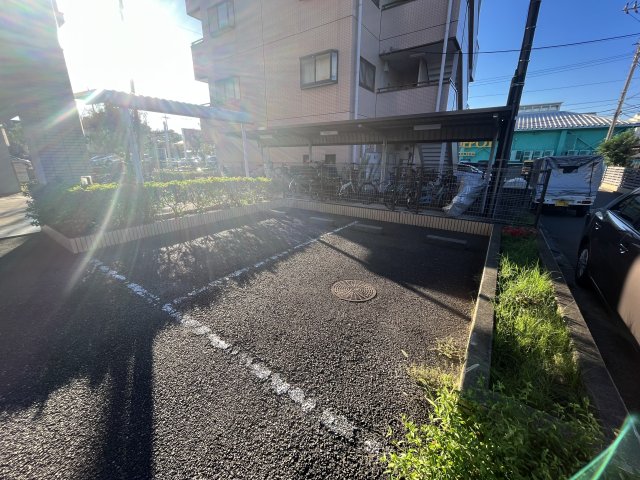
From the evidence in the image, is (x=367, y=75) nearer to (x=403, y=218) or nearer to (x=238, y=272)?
(x=403, y=218)

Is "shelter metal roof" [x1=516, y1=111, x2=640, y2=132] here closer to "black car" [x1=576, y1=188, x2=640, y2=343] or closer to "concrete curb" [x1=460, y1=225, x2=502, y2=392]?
"black car" [x1=576, y1=188, x2=640, y2=343]

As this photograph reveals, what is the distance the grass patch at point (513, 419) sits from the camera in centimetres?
120

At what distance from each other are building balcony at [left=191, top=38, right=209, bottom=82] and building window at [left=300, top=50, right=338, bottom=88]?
367 inches

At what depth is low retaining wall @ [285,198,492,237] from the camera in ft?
22.6

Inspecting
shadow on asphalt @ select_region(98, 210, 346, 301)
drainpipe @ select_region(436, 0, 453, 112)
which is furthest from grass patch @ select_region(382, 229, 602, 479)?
drainpipe @ select_region(436, 0, 453, 112)

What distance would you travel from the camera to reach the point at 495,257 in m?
4.66

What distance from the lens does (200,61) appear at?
18594 millimetres

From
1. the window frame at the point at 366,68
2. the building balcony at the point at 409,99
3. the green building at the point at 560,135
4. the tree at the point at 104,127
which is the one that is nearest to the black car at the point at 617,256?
the building balcony at the point at 409,99

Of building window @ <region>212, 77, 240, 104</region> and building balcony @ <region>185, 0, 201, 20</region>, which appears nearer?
building window @ <region>212, 77, 240, 104</region>

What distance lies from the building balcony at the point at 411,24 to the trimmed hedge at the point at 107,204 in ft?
40.6

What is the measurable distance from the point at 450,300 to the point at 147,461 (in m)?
3.74

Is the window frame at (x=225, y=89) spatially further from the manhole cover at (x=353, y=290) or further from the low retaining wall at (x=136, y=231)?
the manhole cover at (x=353, y=290)

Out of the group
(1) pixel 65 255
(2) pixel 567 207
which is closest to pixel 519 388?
(1) pixel 65 255

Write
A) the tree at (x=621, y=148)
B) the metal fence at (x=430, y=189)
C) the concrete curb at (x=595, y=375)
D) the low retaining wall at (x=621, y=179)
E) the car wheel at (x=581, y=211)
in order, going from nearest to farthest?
the concrete curb at (x=595, y=375) < the metal fence at (x=430, y=189) < the car wheel at (x=581, y=211) < the low retaining wall at (x=621, y=179) < the tree at (x=621, y=148)
